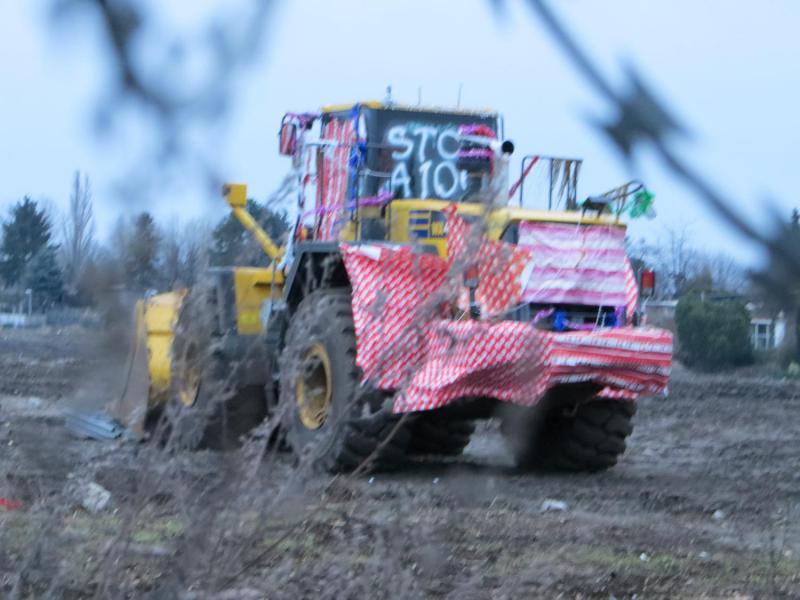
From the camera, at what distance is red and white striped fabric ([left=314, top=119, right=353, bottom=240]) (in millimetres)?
10680

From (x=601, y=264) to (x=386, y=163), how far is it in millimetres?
1969

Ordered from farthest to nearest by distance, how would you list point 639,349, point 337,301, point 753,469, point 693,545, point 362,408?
point 753,469
point 337,301
point 639,349
point 693,545
point 362,408

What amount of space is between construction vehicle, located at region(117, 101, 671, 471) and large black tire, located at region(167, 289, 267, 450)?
184 centimetres

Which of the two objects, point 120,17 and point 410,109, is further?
point 410,109

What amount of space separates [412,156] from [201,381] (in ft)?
21.5

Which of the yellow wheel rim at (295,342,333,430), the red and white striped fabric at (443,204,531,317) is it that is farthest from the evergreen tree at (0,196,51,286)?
the yellow wheel rim at (295,342,333,430)

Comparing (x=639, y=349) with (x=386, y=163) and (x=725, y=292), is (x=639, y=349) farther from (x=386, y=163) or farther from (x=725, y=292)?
(x=725, y=292)

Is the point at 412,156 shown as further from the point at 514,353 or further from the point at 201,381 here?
the point at 201,381

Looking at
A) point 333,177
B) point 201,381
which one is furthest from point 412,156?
point 201,381

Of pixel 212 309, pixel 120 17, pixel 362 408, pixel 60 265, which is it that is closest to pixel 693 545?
pixel 362 408

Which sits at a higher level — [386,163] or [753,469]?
[386,163]

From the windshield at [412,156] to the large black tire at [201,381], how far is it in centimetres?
606

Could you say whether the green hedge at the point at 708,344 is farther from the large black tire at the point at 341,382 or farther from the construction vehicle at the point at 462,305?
the large black tire at the point at 341,382

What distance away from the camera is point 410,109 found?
10789 millimetres
